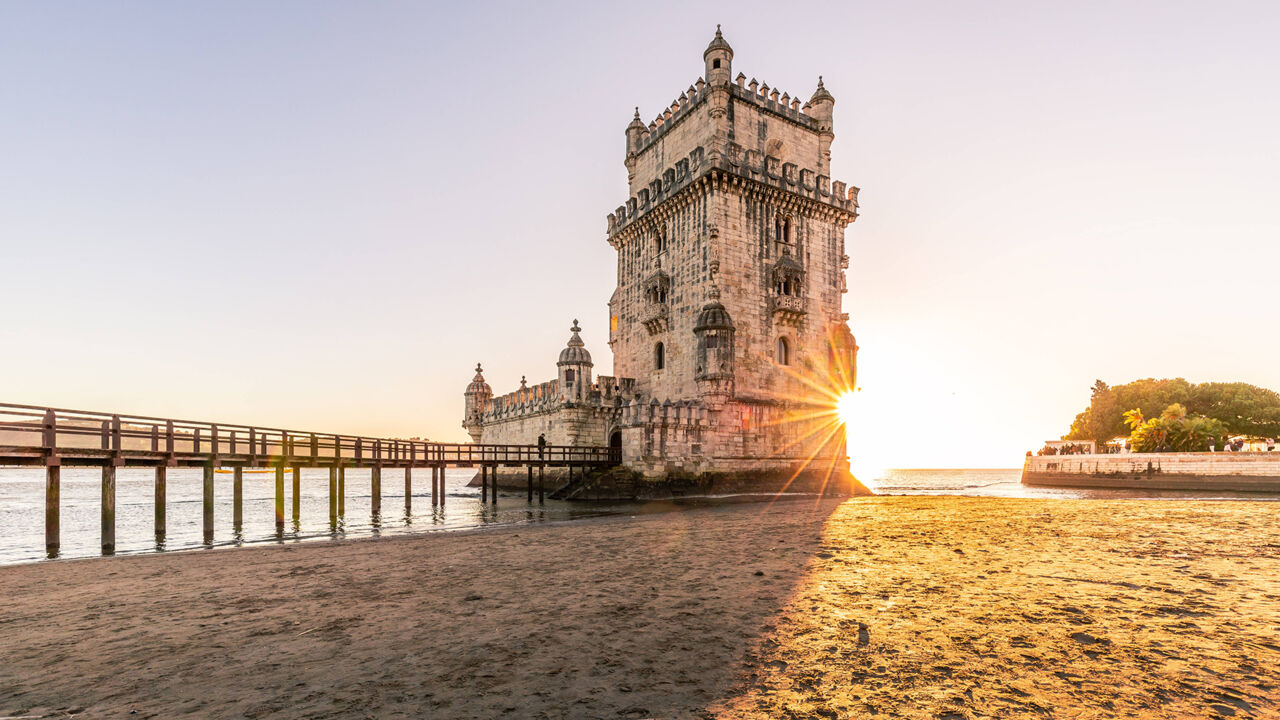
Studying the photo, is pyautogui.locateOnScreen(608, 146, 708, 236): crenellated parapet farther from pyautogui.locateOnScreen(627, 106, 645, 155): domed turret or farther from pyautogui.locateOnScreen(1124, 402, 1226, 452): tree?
pyautogui.locateOnScreen(1124, 402, 1226, 452): tree

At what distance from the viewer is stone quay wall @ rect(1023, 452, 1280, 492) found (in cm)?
4288

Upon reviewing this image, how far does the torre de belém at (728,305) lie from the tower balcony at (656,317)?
0.12m

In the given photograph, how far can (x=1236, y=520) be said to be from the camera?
17.7 metres

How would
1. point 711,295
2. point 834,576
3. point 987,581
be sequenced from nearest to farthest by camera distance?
point 987,581
point 834,576
point 711,295

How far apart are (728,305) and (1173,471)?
4082 cm

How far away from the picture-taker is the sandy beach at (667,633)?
509 centimetres

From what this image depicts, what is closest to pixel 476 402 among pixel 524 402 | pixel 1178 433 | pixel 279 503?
pixel 524 402

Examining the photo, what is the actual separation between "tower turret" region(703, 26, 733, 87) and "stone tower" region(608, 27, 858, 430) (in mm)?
72

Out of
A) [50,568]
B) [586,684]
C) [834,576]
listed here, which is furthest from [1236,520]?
[50,568]

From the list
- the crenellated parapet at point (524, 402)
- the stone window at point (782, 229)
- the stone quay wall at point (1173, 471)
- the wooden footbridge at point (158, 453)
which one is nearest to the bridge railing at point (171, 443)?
the wooden footbridge at point (158, 453)

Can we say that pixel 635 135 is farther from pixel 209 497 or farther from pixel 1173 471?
pixel 1173 471

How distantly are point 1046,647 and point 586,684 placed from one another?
441cm

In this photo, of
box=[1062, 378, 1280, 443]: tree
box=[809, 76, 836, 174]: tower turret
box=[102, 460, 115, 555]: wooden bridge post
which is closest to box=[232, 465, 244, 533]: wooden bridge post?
box=[102, 460, 115, 555]: wooden bridge post

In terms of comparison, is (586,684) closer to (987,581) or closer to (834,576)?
(834,576)
